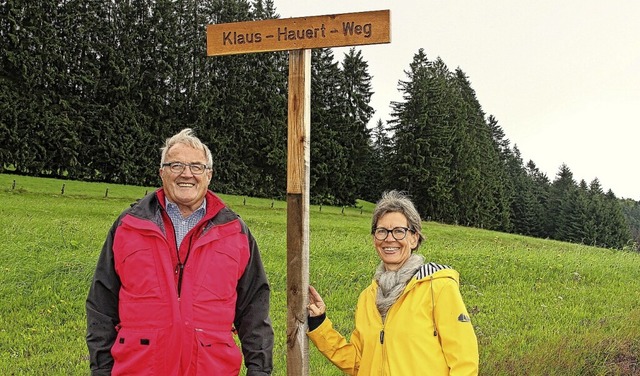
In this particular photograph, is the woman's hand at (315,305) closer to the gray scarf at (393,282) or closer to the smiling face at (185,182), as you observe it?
the gray scarf at (393,282)

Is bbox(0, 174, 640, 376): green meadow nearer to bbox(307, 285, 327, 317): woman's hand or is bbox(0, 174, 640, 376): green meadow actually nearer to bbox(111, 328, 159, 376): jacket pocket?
bbox(307, 285, 327, 317): woman's hand

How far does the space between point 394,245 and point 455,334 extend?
679mm

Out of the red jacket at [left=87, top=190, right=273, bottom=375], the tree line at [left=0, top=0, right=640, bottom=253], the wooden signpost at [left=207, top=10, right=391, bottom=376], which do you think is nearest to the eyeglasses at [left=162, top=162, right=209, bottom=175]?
the red jacket at [left=87, top=190, right=273, bottom=375]

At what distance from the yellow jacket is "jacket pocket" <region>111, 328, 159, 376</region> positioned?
1289 mm

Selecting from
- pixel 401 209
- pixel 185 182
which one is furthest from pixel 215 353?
pixel 401 209

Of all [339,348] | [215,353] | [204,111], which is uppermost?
[204,111]

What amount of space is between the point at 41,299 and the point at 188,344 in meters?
7.18

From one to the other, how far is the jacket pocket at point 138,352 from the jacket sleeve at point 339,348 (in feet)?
4.10

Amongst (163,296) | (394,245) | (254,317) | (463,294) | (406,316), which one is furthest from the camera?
(463,294)

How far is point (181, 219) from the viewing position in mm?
3371

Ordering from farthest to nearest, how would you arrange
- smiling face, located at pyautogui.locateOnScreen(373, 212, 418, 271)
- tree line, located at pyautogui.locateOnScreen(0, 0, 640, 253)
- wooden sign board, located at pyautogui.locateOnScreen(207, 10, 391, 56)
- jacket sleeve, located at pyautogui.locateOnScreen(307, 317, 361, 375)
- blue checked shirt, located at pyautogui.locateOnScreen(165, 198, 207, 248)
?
tree line, located at pyautogui.locateOnScreen(0, 0, 640, 253) → wooden sign board, located at pyautogui.locateOnScreen(207, 10, 391, 56) → jacket sleeve, located at pyautogui.locateOnScreen(307, 317, 361, 375) → smiling face, located at pyautogui.locateOnScreen(373, 212, 418, 271) → blue checked shirt, located at pyautogui.locateOnScreen(165, 198, 207, 248)

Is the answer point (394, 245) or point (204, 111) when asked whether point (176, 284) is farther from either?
point (204, 111)

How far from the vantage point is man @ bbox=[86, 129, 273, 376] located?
10.2 feet

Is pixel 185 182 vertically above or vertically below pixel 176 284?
above
